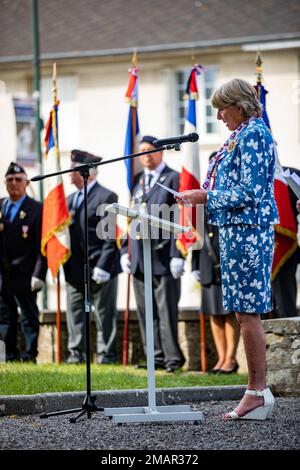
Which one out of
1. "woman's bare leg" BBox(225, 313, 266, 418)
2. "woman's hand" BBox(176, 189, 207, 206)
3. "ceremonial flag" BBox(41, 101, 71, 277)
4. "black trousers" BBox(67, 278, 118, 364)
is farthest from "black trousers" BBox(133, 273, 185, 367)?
"woman's hand" BBox(176, 189, 207, 206)

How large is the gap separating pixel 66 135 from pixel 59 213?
13515mm

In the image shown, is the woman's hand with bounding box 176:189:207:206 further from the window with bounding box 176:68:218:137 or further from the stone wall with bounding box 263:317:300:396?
the window with bounding box 176:68:218:137

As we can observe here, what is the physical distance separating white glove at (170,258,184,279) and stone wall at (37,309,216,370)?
2.65ft

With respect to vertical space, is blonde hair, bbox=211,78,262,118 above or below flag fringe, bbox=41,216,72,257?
above

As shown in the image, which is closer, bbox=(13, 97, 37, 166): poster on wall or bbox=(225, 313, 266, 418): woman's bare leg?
bbox=(225, 313, 266, 418): woman's bare leg

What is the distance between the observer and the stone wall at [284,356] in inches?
314

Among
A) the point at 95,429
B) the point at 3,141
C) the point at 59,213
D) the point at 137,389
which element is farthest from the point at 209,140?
the point at 95,429

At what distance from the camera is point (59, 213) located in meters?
10.7

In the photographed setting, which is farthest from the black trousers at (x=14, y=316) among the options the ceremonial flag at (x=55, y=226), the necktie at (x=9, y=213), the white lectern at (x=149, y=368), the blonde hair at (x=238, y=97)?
the blonde hair at (x=238, y=97)

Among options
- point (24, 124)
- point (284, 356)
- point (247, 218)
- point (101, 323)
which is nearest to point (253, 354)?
point (247, 218)

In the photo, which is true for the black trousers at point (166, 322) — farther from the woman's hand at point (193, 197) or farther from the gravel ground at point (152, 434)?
the woman's hand at point (193, 197)

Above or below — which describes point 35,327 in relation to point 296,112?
below

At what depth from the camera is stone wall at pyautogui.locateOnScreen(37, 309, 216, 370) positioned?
1067cm

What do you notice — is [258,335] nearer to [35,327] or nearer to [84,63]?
[35,327]
